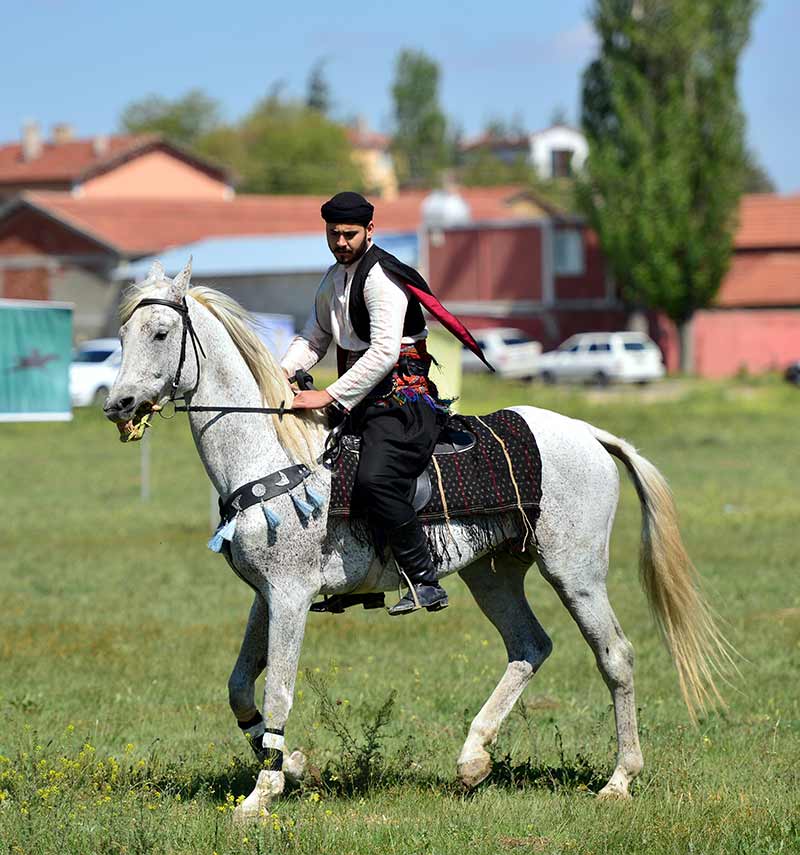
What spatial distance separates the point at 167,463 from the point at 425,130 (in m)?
130

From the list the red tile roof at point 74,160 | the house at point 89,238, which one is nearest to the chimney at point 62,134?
the red tile roof at point 74,160

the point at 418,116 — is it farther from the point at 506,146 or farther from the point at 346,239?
the point at 346,239

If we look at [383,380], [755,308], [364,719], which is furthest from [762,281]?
[383,380]

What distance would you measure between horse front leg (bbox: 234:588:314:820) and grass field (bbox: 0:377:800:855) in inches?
8.9

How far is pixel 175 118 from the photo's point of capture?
130 meters

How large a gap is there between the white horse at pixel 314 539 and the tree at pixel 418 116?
147 meters

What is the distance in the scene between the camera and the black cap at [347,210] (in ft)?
22.2

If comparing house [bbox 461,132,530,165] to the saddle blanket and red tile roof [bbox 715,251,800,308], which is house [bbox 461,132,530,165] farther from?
the saddle blanket

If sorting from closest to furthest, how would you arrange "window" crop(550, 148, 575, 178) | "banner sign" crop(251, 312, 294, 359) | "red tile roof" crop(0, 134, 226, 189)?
1. "banner sign" crop(251, 312, 294, 359)
2. "red tile roof" crop(0, 134, 226, 189)
3. "window" crop(550, 148, 575, 178)

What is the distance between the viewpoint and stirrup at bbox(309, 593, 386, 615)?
23.6 feet

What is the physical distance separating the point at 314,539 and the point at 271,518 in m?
0.26

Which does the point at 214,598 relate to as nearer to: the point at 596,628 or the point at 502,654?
the point at 502,654

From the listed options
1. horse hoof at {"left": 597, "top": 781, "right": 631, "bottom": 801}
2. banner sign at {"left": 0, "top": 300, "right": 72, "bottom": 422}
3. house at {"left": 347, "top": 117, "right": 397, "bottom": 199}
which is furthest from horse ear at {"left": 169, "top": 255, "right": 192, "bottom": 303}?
house at {"left": 347, "top": 117, "right": 397, "bottom": 199}

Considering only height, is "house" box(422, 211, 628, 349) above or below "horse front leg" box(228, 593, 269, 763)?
above
